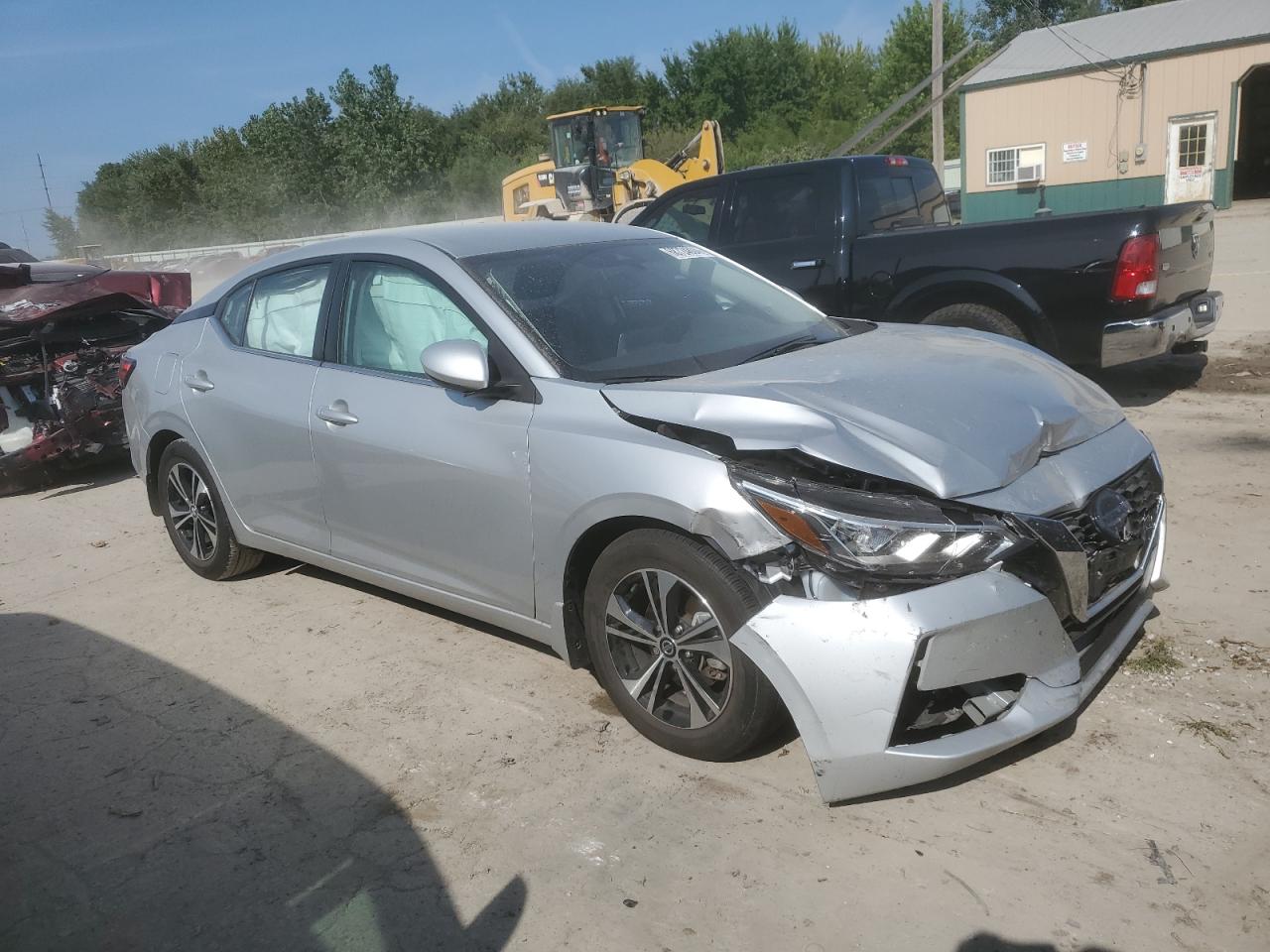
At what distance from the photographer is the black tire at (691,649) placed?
3.07m

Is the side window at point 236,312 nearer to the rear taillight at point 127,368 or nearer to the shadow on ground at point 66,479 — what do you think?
the rear taillight at point 127,368

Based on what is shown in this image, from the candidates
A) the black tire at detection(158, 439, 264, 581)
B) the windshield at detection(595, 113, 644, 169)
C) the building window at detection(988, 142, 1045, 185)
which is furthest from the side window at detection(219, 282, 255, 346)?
the building window at detection(988, 142, 1045, 185)

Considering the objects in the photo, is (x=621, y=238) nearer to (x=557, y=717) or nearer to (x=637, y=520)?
(x=637, y=520)

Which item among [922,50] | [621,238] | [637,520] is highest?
[922,50]

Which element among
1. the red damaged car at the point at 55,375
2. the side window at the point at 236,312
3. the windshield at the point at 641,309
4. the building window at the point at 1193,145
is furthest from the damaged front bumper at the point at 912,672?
the building window at the point at 1193,145

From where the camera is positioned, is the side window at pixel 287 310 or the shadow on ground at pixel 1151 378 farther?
the shadow on ground at pixel 1151 378

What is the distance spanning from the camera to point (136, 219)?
60.8 meters

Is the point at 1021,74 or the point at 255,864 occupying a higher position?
the point at 1021,74

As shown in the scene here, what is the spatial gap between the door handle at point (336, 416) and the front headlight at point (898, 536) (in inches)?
80.5

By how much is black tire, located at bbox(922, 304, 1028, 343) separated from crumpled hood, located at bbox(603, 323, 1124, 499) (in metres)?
3.10

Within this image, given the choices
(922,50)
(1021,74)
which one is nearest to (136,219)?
(922,50)

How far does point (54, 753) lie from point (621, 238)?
298 cm

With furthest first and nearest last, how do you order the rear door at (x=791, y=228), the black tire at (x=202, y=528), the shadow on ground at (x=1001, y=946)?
the rear door at (x=791, y=228), the black tire at (x=202, y=528), the shadow on ground at (x=1001, y=946)

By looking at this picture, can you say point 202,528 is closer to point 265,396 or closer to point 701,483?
point 265,396
